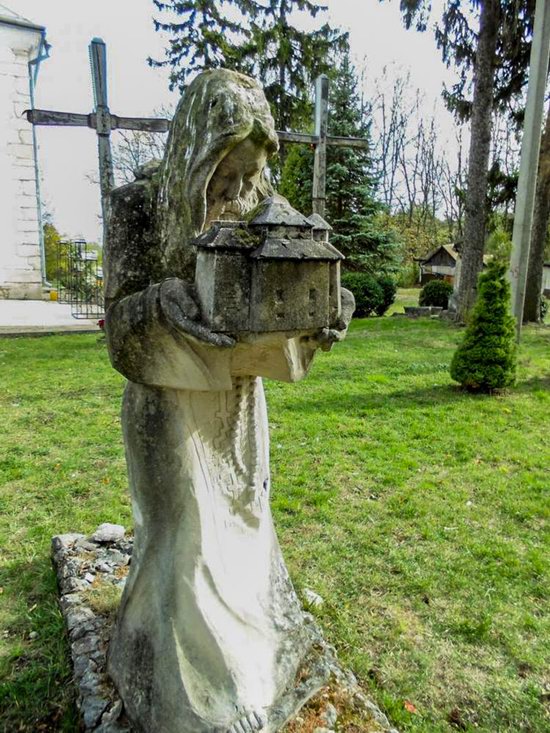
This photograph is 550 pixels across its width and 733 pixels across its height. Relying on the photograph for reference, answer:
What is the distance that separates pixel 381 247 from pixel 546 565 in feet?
52.1

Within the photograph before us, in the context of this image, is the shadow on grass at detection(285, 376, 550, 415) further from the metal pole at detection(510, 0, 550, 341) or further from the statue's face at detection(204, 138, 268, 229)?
the statue's face at detection(204, 138, 268, 229)

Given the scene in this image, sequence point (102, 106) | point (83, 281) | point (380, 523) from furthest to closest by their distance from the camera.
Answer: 1. point (83, 281)
2. point (102, 106)
3. point (380, 523)

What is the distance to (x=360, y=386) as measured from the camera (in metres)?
8.77

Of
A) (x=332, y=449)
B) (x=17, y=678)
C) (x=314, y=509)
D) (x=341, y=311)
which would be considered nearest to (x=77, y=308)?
(x=332, y=449)

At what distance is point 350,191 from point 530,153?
27.5 ft

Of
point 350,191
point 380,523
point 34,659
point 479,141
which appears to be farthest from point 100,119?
point 350,191

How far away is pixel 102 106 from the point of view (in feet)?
27.8

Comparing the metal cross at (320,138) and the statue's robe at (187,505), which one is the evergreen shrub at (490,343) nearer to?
the metal cross at (320,138)

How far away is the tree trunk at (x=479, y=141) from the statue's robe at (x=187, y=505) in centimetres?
1251

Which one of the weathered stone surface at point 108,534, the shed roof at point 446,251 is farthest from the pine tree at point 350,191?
the weathered stone surface at point 108,534

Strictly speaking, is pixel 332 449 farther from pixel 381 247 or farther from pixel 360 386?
pixel 381 247

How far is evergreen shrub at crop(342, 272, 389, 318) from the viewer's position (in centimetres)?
1636

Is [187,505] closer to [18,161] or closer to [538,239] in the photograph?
[538,239]

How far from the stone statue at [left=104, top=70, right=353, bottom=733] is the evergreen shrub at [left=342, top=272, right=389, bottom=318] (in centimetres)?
1437
